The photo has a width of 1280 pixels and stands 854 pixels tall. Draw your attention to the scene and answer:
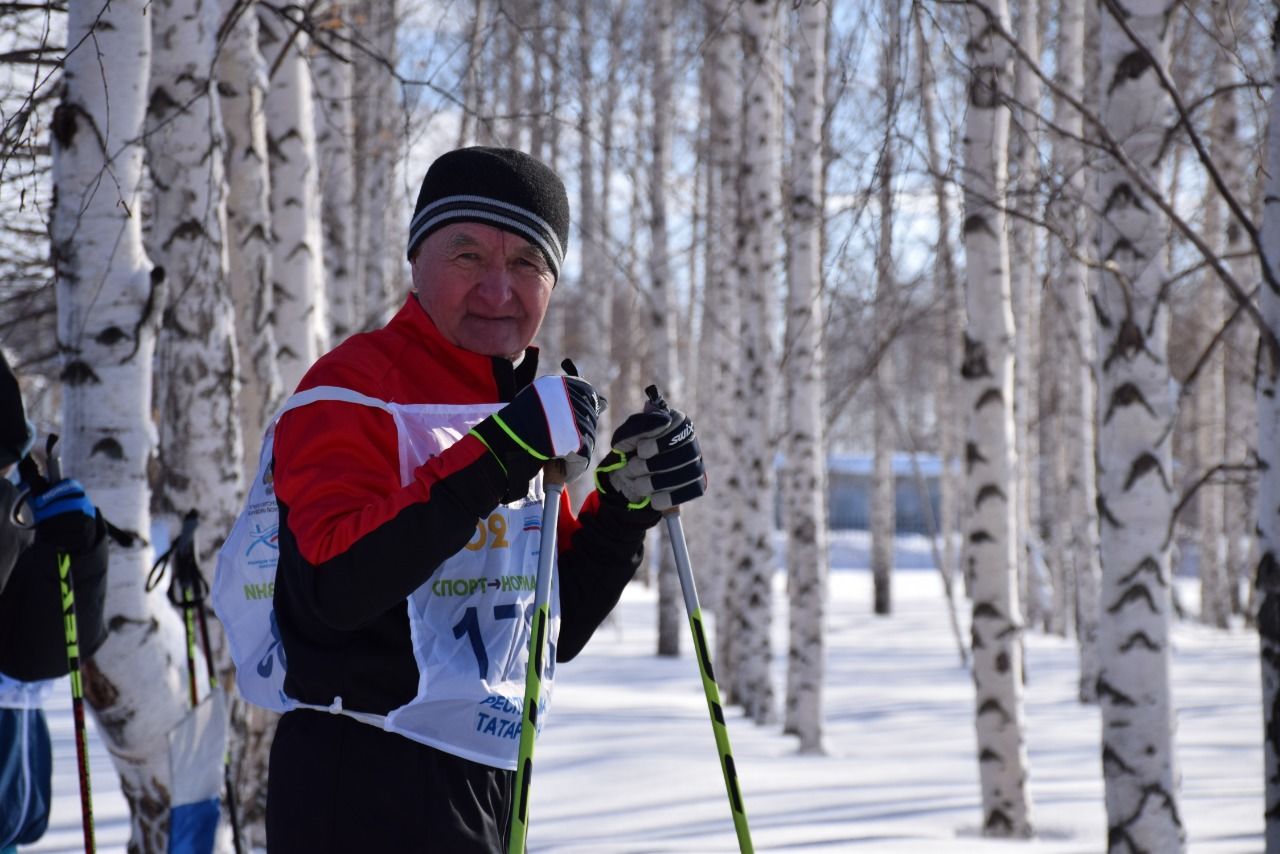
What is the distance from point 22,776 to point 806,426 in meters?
7.40

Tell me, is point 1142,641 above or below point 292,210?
below

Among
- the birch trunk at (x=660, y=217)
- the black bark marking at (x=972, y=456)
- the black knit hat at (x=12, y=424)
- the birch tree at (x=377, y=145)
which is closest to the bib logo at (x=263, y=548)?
the black knit hat at (x=12, y=424)

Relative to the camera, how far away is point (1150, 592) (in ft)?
14.3

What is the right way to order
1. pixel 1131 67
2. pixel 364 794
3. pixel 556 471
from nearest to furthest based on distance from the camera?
pixel 364 794
pixel 556 471
pixel 1131 67

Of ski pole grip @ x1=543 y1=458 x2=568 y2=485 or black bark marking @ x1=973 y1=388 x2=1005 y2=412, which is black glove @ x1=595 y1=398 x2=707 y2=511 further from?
black bark marking @ x1=973 y1=388 x2=1005 y2=412

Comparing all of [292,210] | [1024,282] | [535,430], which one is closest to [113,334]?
[535,430]

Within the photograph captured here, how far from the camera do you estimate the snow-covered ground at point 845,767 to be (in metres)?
5.90

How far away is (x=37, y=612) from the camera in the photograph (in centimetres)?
326

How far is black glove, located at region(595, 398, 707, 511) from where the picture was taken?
2.31m

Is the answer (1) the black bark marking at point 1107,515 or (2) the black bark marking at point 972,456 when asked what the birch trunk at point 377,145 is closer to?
(2) the black bark marking at point 972,456

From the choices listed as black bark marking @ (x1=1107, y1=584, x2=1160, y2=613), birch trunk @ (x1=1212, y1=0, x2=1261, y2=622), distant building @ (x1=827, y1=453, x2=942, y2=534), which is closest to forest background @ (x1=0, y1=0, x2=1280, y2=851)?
black bark marking @ (x1=1107, y1=584, x2=1160, y2=613)

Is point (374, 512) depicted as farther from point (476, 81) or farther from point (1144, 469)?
point (476, 81)

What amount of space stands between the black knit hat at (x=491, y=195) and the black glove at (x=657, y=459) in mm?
378

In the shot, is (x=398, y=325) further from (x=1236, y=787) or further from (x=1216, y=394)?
(x=1216, y=394)
